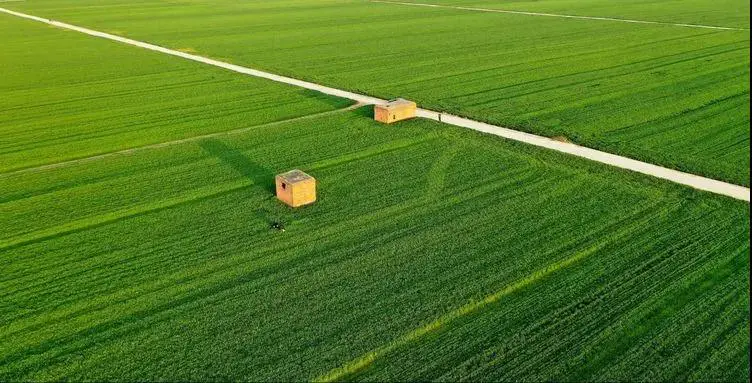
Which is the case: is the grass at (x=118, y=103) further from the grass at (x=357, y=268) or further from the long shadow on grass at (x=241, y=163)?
the grass at (x=357, y=268)

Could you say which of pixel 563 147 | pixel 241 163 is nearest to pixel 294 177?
pixel 241 163

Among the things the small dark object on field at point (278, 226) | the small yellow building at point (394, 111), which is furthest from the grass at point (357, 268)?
the small yellow building at point (394, 111)

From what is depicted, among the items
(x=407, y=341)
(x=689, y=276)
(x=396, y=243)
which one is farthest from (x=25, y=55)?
(x=689, y=276)

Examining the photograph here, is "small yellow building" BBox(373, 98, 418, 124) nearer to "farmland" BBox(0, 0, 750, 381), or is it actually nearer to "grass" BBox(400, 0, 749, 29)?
"farmland" BBox(0, 0, 750, 381)

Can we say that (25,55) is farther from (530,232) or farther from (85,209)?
(530,232)

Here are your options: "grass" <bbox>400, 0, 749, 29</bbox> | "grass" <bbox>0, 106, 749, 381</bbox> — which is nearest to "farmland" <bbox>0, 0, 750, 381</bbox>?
"grass" <bbox>0, 106, 749, 381</bbox>

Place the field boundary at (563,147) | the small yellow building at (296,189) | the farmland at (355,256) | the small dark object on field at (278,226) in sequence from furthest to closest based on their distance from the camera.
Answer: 1. the field boundary at (563,147)
2. the small yellow building at (296,189)
3. the small dark object on field at (278,226)
4. the farmland at (355,256)
